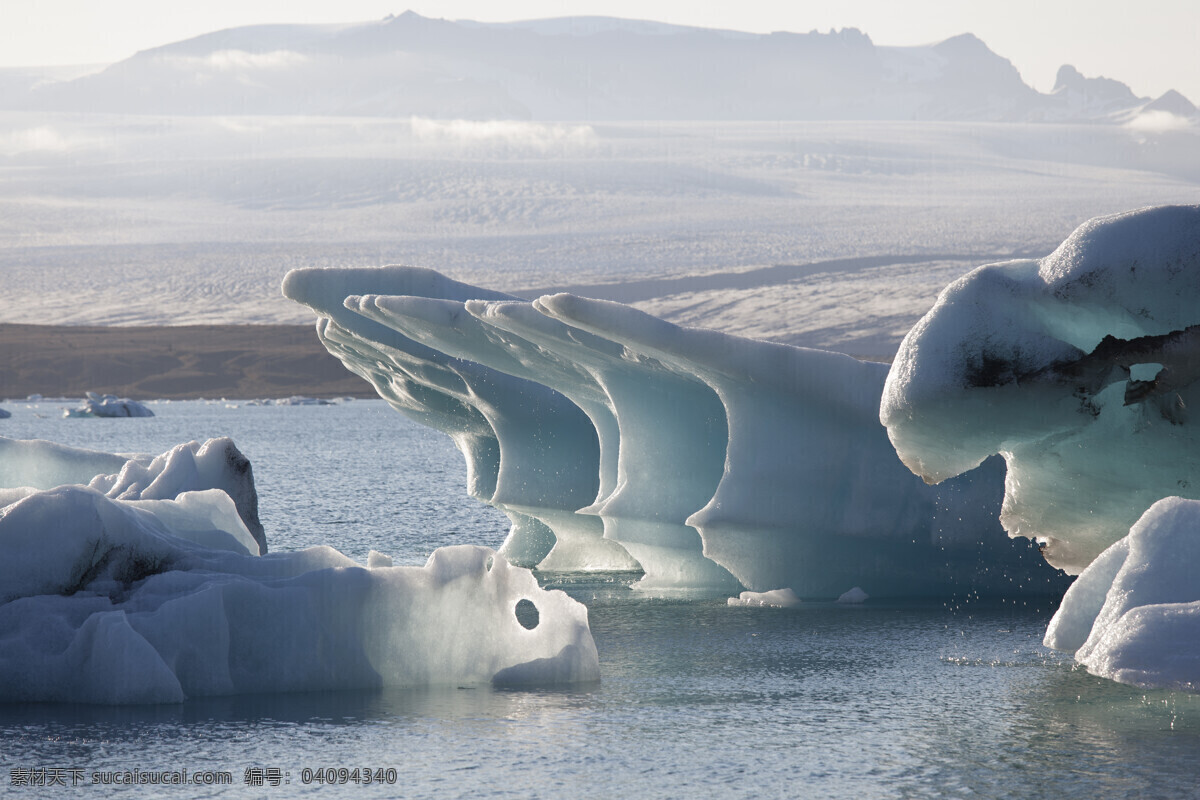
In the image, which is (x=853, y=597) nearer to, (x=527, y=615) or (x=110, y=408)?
(x=527, y=615)

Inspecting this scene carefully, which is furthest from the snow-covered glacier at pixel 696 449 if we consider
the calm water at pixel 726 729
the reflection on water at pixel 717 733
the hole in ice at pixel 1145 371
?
the hole in ice at pixel 1145 371

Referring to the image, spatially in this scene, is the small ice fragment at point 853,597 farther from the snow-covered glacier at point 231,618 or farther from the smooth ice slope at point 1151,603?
the snow-covered glacier at point 231,618

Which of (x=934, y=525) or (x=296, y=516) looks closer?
(x=934, y=525)

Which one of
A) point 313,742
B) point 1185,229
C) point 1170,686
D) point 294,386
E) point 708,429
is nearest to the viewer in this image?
point 313,742

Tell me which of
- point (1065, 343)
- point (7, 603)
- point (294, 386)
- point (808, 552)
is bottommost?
point (294, 386)

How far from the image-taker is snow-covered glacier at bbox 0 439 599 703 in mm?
8117

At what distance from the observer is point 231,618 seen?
8336 millimetres

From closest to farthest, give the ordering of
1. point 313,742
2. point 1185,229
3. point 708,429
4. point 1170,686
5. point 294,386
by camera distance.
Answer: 1. point 313,742
2. point 1170,686
3. point 1185,229
4. point 708,429
5. point 294,386

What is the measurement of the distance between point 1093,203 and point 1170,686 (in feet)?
392

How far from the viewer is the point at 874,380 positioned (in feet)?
40.5

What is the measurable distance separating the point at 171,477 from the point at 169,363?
98055mm

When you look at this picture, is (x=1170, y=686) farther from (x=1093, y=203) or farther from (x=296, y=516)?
(x=1093, y=203)

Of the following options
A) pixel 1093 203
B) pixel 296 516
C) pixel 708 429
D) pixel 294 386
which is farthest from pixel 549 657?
pixel 1093 203

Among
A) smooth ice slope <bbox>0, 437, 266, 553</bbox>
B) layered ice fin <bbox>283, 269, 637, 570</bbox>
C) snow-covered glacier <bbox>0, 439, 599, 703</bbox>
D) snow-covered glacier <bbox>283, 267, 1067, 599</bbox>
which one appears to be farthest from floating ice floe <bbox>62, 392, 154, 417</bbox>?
snow-covered glacier <bbox>0, 439, 599, 703</bbox>
